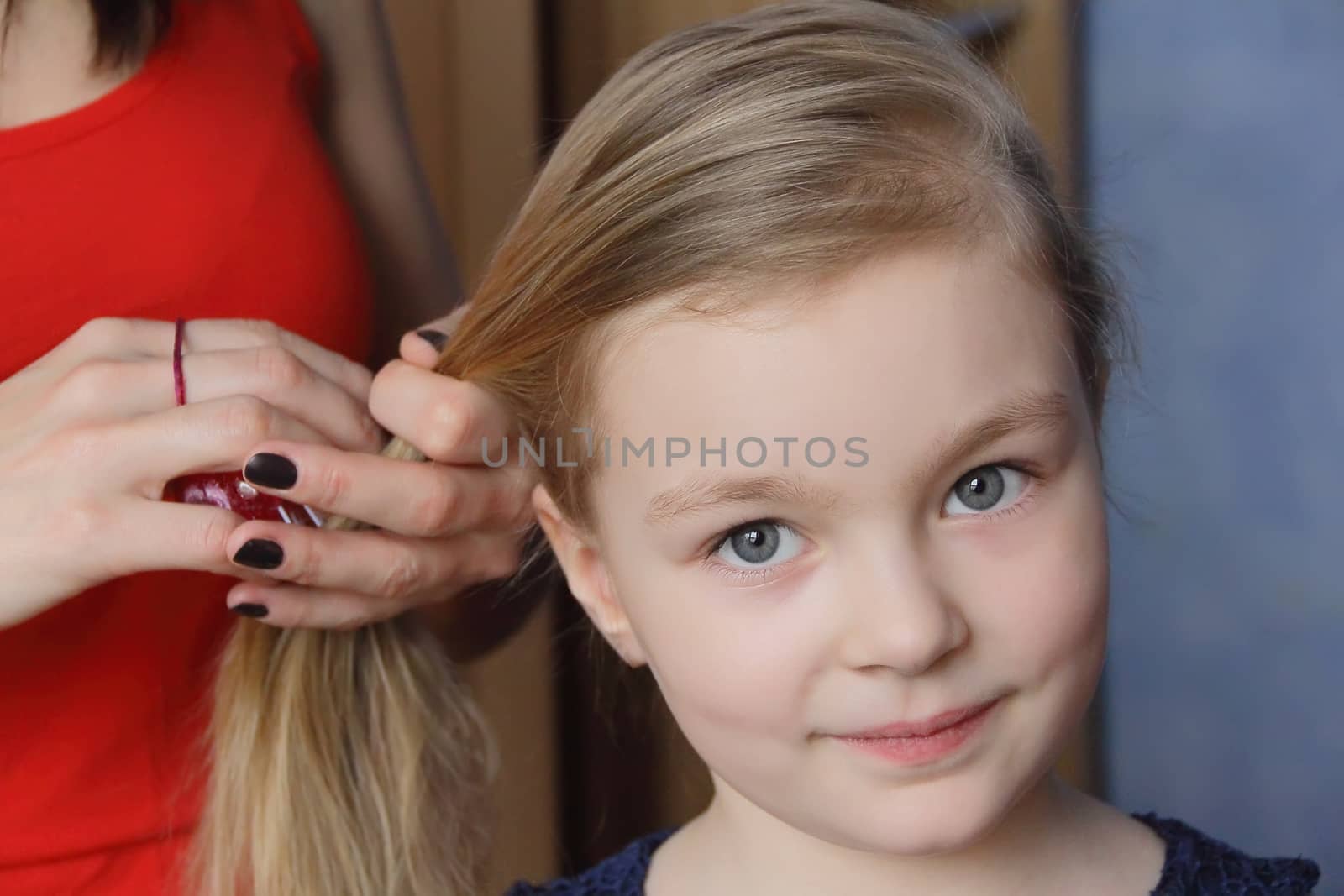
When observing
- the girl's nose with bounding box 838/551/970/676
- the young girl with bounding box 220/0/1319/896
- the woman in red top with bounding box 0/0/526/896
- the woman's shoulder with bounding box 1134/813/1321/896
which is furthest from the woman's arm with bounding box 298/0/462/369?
the woman's shoulder with bounding box 1134/813/1321/896

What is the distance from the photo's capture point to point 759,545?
28.5 inches

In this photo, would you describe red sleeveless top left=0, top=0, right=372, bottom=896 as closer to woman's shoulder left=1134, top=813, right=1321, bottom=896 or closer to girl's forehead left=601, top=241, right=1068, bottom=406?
girl's forehead left=601, top=241, right=1068, bottom=406

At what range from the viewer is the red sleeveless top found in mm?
882

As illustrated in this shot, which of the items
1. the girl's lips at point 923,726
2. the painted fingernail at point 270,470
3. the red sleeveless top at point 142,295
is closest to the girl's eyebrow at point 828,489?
the girl's lips at point 923,726

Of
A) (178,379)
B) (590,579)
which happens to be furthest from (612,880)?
(178,379)

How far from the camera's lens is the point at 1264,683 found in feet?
5.13

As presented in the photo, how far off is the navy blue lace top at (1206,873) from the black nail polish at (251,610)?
0.88 ft

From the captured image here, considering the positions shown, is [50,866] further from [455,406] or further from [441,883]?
[455,406]

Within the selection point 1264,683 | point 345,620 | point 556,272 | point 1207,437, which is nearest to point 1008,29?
point 1207,437

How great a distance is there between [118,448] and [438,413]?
0.18 m

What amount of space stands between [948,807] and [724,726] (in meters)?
0.12

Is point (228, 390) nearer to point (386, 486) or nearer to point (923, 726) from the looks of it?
point (386, 486)

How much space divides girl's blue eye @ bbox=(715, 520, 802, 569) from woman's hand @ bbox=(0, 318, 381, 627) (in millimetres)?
261

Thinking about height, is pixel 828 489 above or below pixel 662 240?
below
